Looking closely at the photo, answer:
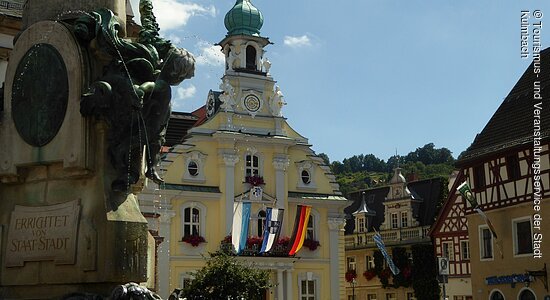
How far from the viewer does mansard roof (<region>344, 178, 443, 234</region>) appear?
50.4 metres

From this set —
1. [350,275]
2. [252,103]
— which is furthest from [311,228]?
[350,275]

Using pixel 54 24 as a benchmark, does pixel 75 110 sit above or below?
below

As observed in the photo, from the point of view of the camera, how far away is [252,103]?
43.4m

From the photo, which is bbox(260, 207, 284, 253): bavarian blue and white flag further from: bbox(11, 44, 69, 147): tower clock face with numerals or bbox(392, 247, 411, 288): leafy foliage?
bbox(11, 44, 69, 147): tower clock face with numerals

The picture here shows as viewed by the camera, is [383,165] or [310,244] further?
[383,165]

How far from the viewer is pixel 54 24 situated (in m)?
8.84

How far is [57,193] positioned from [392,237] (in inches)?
1726

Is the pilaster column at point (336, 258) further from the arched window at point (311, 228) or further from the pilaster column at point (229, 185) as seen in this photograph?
the pilaster column at point (229, 185)

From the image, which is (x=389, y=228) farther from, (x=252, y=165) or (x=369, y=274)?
(x=252, y=165)

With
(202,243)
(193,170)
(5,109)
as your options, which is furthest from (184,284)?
(5,109)

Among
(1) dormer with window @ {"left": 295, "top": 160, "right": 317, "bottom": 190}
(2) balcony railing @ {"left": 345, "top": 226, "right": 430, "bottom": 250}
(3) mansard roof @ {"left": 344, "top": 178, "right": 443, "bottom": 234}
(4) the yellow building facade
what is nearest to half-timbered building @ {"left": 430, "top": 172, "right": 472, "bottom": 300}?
(2) balcony railing @ {"left": 345, "top": 226, "right": 430, "bottom": 250}

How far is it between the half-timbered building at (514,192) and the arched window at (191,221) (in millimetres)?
13188

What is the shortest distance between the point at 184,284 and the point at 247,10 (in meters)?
16.3

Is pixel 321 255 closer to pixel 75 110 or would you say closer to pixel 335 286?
pixel 335 286
